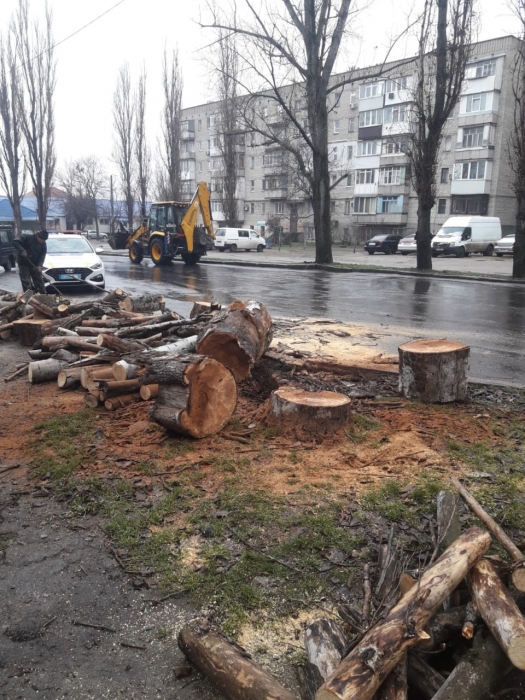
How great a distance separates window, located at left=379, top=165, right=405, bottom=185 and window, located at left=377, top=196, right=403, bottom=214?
1.47 meters

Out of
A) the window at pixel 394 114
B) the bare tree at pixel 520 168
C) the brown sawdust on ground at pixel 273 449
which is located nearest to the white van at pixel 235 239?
the window at pixel 394 114

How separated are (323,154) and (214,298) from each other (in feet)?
43.7

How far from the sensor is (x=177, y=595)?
2.93 metres

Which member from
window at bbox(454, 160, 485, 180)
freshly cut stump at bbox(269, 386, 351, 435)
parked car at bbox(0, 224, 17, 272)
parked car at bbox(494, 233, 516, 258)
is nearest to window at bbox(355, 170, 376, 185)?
window at bbox(454, 160, 485, 180)

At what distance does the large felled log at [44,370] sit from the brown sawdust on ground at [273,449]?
1170mm

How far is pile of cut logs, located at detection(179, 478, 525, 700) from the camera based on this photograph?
6.51ft

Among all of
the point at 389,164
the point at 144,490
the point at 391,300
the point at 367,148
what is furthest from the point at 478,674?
the point at 367,148

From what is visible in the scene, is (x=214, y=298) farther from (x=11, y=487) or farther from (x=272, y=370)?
(x=11, y=487)

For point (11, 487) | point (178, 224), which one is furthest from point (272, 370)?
point (178, 224)

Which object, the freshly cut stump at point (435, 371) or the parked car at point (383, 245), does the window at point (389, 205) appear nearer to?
the parked car at point (383, 245)

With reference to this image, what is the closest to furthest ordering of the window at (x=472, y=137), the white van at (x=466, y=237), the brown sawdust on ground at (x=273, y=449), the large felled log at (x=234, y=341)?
the brown sawdust on ground at (x=273, y=449)
the large felled log at (x=234, y=341)
the white van at (x=466, y=237)
the window at (x=472, y=137)

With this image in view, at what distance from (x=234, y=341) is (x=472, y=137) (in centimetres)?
5037

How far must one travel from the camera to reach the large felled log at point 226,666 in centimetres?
219

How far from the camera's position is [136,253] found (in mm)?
30000
